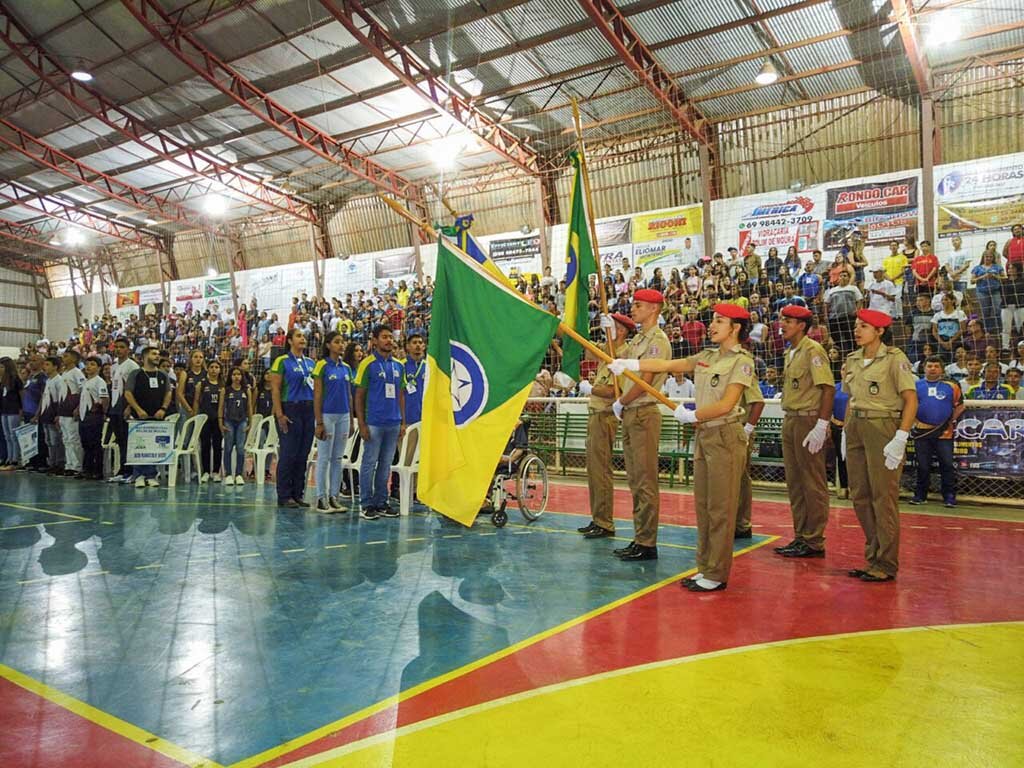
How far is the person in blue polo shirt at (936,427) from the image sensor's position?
7.80 metres

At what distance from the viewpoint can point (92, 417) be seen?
10.2m

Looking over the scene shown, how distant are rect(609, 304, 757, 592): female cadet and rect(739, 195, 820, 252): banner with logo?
1220cm

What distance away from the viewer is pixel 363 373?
6.78 meters

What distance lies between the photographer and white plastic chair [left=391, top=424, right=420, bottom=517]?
23.2ft

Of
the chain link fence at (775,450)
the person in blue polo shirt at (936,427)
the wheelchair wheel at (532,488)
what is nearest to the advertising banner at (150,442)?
the wheelchair wheel at (532,488)

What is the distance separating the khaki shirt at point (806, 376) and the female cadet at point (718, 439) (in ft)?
3.69

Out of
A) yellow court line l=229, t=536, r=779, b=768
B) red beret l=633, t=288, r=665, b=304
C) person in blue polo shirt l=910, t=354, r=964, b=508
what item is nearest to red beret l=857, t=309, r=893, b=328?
red beret l=633, t=288, r=665, b=304

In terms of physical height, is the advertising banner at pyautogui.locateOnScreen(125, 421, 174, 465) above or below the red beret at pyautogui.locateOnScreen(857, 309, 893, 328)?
below

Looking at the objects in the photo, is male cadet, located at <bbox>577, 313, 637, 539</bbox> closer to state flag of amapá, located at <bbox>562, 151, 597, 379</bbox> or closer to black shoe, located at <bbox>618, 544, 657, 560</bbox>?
state flag of amapá, located at <bbox>562, 151, 597, 379</bbox>

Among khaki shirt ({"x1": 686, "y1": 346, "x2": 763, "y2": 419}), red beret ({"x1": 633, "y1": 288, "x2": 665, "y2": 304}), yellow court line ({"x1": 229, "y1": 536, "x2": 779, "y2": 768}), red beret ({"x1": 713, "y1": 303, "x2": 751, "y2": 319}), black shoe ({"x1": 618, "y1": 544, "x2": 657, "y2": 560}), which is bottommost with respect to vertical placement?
black shoe ({"x1": 618, "y1": 544, "x2": 657, "y2": 560})

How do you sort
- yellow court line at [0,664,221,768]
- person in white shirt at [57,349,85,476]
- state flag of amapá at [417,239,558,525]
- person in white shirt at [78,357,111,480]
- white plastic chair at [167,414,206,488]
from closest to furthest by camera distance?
yellow court line at [0,664,221,768]
state flag of amapá at [417,239,558,525]
white plastic chair at [167,414,206,488]
person in white shirt at [78,357,111,480]
person in white shirt at [57,349,85,476]

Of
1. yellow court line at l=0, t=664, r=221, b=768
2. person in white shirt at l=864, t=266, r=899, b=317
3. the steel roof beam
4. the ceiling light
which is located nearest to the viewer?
yellow court line at l=0, t=664, r=221, b=768

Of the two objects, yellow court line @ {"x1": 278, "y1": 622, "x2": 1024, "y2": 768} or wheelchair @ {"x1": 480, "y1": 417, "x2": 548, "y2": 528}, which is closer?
yellow court line @ {"x1": 278, "y1": 622, "x2": 1024, "y2": 768}

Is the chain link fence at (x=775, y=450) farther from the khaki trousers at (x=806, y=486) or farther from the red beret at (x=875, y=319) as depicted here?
the red beret at (x=875, y=319)
